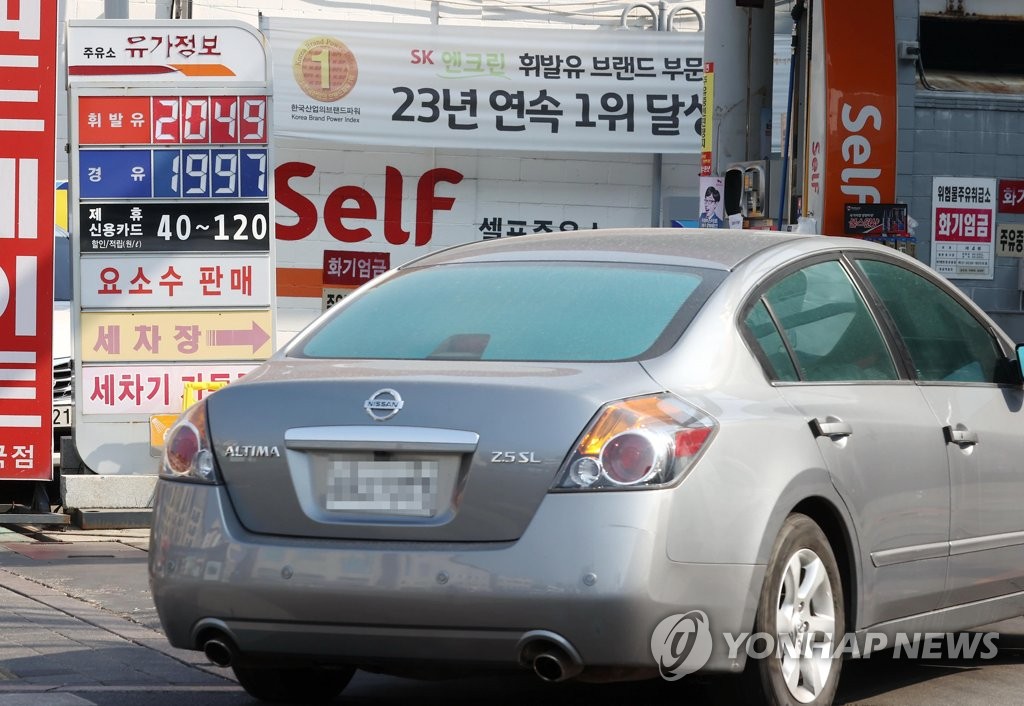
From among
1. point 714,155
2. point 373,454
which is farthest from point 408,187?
point 373,454

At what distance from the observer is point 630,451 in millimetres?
4125

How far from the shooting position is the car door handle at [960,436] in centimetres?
523

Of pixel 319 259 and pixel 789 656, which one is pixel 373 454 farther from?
pixel 319 259

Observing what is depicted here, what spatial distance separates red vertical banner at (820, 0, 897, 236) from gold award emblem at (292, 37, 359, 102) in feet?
→ 17.4

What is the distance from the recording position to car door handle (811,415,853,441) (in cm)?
464

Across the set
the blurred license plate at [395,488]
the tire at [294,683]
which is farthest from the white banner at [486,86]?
the blurred license plate at [395,488]

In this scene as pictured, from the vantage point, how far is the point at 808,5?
11094 mm

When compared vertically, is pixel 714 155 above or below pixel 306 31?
below

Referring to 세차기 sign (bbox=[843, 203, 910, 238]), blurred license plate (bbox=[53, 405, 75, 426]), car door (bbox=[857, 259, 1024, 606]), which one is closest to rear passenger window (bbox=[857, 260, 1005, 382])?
car door (bbox=[857, 259, 1024, 606])

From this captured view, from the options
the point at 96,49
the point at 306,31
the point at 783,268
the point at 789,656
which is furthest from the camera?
the point at 306,31

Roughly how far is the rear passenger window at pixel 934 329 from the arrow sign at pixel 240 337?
5.34 metres

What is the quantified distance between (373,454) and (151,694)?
1.45 m

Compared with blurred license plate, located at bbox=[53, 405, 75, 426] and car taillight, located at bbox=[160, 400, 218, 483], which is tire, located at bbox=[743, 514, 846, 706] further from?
blurred license plate, located at bbox=[53, 405, 75, 426]

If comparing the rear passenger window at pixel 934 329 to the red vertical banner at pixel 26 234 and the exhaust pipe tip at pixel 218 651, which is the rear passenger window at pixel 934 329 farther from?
the red vertical banner at pixel 26 234
